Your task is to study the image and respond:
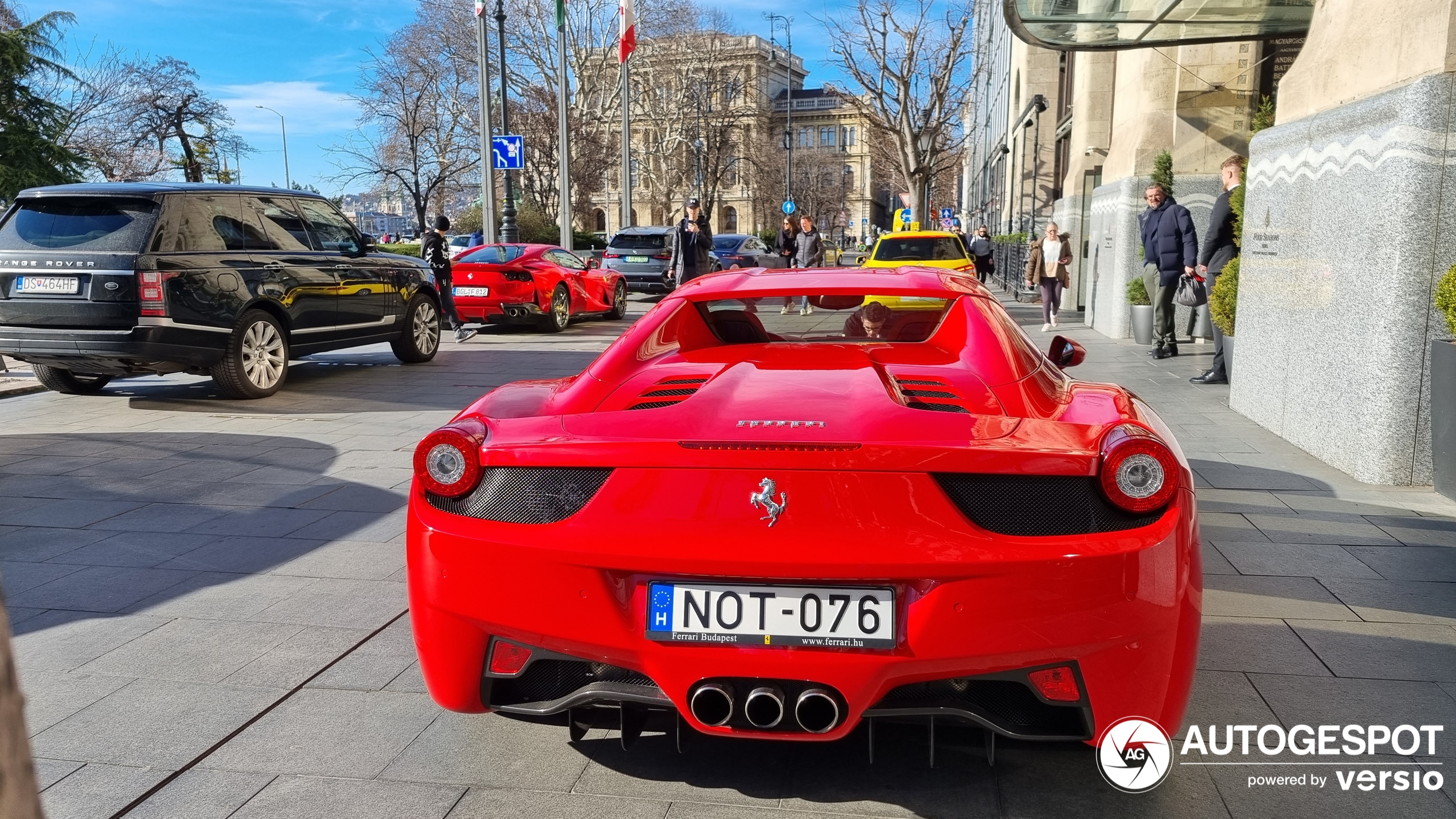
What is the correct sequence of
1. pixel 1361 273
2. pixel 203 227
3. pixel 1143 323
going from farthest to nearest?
pixel 1143 323 < pixel 203 227 < pixel 1361 273

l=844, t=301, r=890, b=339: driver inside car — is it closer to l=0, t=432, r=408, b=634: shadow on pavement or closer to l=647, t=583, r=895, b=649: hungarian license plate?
l=647, t=583, r=895, b=649: hungarian license plate

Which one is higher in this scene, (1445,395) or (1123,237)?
(1123,237)

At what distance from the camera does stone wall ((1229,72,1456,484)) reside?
5945 millimetres

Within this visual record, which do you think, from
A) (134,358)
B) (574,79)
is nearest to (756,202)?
(574,79)

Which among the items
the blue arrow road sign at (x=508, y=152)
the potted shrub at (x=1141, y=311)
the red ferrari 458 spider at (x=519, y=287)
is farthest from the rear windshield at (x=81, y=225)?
the blue arrow road sign at (x=508, y=152)

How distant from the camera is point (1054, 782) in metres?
2.90

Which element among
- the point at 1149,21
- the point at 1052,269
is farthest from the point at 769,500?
the point at 1052,269

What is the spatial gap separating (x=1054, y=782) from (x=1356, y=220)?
5.03 metres

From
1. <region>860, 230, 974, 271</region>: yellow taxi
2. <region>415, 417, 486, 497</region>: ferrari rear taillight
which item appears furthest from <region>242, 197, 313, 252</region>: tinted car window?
<region>860, 230, 974, 271</region>: yellow taxi

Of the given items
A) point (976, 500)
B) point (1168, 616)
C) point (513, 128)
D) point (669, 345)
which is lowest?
point (1168, 616)

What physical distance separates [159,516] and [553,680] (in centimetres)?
412

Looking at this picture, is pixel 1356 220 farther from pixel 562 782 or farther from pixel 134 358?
pixel 134 358

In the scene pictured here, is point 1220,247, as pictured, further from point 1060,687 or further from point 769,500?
point 769,500

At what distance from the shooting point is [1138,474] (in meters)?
2.50
